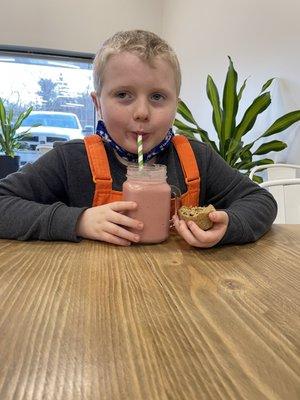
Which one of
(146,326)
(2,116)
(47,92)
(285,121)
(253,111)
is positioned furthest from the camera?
(47,92)

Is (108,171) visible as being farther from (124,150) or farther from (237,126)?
(237,126)

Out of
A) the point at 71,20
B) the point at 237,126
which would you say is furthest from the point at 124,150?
the point at 71,20

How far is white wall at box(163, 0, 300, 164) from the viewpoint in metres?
1.93

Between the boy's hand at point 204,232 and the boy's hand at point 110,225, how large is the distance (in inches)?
3.1

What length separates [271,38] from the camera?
2.05 meters

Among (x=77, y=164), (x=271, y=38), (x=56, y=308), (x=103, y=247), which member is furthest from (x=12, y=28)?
(x=56, y=308)

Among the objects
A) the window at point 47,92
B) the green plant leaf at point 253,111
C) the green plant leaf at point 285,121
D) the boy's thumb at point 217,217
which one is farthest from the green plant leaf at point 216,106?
the window at point 47,92

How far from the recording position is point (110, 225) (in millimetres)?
684

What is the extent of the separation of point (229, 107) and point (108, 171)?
4.56 feet

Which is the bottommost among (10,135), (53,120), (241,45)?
(10,135)

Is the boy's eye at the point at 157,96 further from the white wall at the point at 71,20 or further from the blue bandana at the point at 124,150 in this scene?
the white wall at the point at 71,20

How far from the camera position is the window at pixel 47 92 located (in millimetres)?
3559

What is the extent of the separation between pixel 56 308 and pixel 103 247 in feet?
0.86

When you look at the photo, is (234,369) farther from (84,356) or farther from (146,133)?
(146,133)
